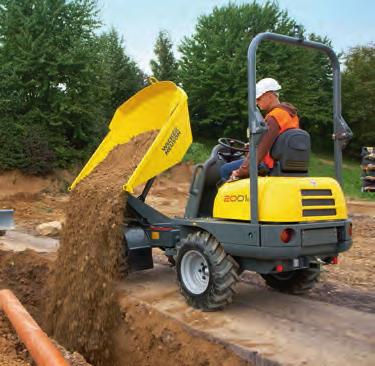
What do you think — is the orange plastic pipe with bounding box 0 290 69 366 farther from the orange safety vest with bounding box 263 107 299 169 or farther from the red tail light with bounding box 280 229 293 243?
the orange safety vest with bounding box 263 107 299 169

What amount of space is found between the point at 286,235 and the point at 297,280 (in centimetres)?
158

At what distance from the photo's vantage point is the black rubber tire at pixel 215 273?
4.88 meters

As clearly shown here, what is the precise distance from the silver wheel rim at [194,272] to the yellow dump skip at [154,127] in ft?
3.49

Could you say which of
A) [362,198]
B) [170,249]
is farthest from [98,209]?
[362,198]

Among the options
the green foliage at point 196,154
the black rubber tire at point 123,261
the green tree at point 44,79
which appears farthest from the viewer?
the green foliage at point 196,154

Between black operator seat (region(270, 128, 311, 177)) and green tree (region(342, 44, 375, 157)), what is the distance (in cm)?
2839

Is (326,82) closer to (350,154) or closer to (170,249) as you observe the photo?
(350,154)

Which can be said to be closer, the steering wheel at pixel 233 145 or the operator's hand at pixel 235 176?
the operator's hand at pixel 235 176

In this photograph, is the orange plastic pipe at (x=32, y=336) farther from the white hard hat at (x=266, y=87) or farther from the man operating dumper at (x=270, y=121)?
the white hard hat at (x=266, y=87)

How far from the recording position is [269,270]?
15.4 ft

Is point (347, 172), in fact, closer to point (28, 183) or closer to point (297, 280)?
point (28, 183)

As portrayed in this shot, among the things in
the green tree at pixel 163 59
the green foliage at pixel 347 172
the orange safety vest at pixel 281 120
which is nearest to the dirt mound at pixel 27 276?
the orange safety vest at pixel 281 120

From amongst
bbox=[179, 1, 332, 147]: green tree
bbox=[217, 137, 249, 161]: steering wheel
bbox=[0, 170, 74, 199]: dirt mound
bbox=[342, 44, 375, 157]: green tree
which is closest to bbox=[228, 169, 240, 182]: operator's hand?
bbox=[217, 137, 249, 161]: steering wheel

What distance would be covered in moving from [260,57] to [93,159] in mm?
21801
